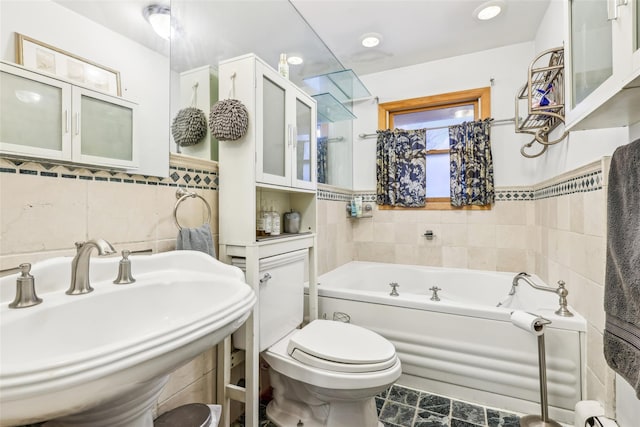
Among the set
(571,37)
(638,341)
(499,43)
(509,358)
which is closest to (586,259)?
(509,358)

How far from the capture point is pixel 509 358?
1562 millimetres

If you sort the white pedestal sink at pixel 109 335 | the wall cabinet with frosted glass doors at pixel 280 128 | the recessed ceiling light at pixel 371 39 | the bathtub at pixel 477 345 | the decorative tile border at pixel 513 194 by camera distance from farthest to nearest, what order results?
the decorative tile border at pixel 513 194, the recessed ceiling light at pixel 371 39, the bathtub at pixel 477 345, the wall cabinet with frosted glass doors at pixel 280 128, the white pedestal sink at pixel 109 335

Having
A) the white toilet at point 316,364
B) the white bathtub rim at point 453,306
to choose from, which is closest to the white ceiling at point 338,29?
the white toilet at point 316,364

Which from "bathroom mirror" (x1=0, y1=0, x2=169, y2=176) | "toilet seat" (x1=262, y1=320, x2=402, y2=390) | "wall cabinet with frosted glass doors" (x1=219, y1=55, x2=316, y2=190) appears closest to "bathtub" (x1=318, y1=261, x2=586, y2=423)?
"toilet seat" (x1=262, y1=320, x2=402, y2=390)

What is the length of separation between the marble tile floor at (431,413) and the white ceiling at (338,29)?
6.48 ft

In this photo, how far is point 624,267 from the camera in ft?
2.50

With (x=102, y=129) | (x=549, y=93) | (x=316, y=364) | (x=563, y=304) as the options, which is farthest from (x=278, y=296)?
(x=549, y=93)

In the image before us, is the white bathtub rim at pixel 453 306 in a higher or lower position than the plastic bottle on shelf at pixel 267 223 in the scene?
lower

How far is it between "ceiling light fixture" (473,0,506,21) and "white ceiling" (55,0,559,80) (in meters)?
0.04

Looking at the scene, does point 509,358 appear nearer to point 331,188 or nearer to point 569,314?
point 569,314

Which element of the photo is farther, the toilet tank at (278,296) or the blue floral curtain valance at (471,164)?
the blue floral curtain valance at (471,164)

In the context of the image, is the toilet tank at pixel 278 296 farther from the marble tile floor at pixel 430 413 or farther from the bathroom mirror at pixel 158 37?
the bathroom mirror at pixel 158 37

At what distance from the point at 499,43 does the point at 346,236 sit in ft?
6.93

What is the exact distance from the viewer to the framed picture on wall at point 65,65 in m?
0.77
